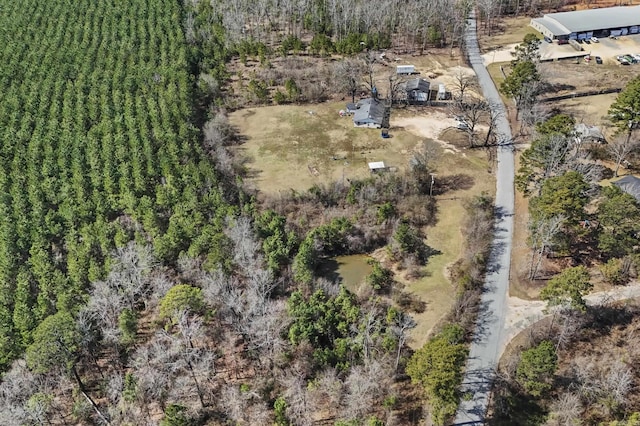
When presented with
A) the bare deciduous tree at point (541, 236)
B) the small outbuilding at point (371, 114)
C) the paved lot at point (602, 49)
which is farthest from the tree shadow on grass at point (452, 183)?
the paved lot at point (602, 49)

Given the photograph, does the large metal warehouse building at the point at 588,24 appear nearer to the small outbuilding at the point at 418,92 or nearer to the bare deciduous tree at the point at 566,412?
the small outbuilding at the point at 418,92

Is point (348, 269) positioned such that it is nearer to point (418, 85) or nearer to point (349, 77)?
point (349, 77)

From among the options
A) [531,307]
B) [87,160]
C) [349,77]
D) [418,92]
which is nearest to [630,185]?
[531,307]

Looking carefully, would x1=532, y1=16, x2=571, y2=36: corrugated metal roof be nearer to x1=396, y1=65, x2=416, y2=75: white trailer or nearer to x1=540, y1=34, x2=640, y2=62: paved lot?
x1=540, y1=34, x2=640, y2=62: paved lot

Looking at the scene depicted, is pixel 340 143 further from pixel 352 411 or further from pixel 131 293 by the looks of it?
pixel 352 411

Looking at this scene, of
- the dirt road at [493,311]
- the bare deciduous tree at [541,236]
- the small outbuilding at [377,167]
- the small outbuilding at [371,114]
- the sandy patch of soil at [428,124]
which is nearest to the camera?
the dirt road at [493,311]

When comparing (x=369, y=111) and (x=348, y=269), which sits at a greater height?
(x=369, y=111)
